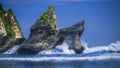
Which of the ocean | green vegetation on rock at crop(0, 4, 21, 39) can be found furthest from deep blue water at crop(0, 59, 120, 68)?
green vegetation on rock at crop(0, 4, 21, 39)

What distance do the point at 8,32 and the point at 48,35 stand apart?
788mm

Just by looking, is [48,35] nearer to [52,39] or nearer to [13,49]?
[52,39]

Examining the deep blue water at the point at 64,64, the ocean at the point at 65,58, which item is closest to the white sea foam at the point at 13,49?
the ocean at the point at 65,58

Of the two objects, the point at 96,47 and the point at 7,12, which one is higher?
the point at 7,12

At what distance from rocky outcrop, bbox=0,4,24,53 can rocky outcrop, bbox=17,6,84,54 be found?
0.22 meters

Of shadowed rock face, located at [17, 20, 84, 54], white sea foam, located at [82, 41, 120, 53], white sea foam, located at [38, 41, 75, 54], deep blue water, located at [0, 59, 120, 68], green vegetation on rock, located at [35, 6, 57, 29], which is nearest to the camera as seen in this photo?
white sea foam, located at [82, 41, 120, 53]

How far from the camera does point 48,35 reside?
1127 cm

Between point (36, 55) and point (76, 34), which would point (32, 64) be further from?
point (76, 34)

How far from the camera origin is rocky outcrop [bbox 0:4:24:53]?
10945 millimetres

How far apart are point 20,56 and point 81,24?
142cm

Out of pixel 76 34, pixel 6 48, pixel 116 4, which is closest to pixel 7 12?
pixel 6 48

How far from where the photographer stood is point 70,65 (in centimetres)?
1048

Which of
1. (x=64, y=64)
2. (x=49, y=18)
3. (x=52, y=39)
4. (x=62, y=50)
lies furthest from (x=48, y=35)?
(x=64, y=64)

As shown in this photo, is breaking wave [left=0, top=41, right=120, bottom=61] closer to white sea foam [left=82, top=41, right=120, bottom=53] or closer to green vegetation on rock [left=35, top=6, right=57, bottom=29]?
white sea foam [left=82, top=41, right=120, bottom=53]
